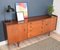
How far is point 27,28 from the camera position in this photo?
2803mm

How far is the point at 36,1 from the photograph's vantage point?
324 cm

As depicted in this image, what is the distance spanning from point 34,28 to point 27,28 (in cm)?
26

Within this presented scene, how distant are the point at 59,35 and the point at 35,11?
1279 mm

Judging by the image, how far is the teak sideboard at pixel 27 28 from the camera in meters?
2.57

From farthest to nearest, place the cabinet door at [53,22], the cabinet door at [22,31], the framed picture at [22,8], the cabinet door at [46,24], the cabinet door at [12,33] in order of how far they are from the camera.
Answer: the cabinet door at [53,22] < the cabinet door at [46,24] < the framed picture at [22,8] < the cabinet door at [22,31] < the cabinet door at [12,33]

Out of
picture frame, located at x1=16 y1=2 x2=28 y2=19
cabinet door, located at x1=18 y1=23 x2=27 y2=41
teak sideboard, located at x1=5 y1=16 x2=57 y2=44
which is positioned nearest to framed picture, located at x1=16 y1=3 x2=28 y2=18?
picture frame, located at x1=16 y1=2 x2=28 y2=19

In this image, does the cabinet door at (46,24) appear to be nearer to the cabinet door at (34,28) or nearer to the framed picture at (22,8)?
the cabinet door at (34,28)

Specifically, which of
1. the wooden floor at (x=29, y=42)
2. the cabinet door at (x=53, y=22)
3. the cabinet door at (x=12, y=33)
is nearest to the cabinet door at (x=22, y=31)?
the cabinet door at (x=12, y=33)

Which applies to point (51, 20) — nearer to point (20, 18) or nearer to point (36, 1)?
point (36, 1)

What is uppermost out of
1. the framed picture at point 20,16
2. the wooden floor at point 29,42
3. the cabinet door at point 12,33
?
the framed picture at point 20,16

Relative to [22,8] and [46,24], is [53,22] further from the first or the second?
[22,8]

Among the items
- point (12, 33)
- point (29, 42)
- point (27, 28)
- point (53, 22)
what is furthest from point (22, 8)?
point (53, 22)

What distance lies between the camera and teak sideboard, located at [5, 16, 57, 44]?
2.57 meters

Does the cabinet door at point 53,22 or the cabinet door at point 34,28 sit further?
the cabinet door at point 53,22
